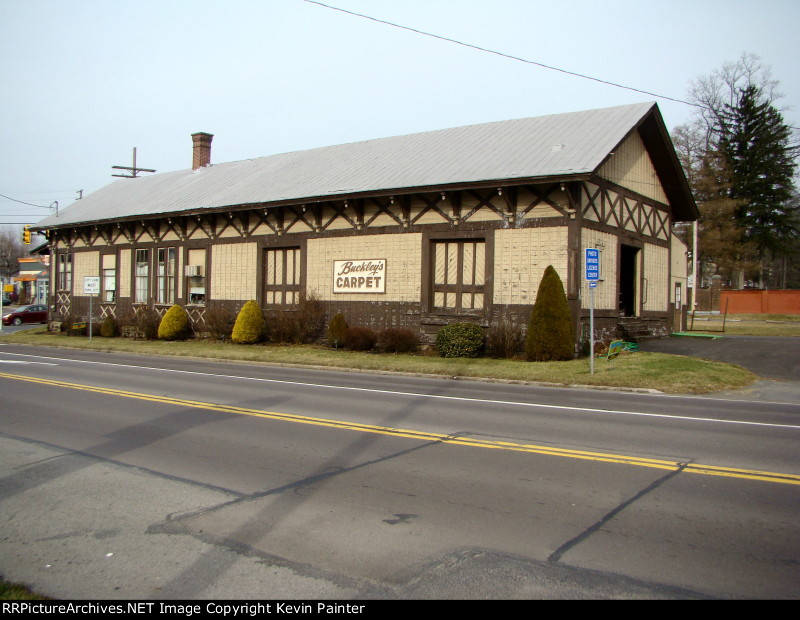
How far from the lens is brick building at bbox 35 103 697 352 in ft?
69.1

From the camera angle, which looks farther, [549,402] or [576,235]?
[576,235]

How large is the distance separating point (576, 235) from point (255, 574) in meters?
17.3

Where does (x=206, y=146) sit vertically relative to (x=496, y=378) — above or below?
above

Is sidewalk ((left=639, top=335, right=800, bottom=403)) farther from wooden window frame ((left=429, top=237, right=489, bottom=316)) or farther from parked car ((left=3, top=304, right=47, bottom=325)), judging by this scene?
parked car ((left=3, top=304, right=47, bottom=325))

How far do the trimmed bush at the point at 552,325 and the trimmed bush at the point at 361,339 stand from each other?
6.12m

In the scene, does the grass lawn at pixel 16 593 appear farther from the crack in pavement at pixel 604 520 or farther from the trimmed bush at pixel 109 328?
the trimmed bush at pixel 109 328

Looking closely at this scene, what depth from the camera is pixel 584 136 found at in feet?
73.1

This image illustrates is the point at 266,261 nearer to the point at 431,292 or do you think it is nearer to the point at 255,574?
the point at 431,292

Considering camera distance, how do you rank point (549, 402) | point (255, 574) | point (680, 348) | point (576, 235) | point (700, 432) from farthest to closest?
point (680, 348) → point (576, 235) → point (549, 402) → point (700, 432) → point (255, 574)

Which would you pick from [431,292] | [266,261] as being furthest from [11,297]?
[431,292]

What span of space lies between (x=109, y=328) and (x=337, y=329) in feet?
47.1

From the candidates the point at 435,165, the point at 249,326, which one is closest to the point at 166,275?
the point at 249,326

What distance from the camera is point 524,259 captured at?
2108 cm

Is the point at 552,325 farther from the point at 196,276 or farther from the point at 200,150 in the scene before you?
the point at 200,150
